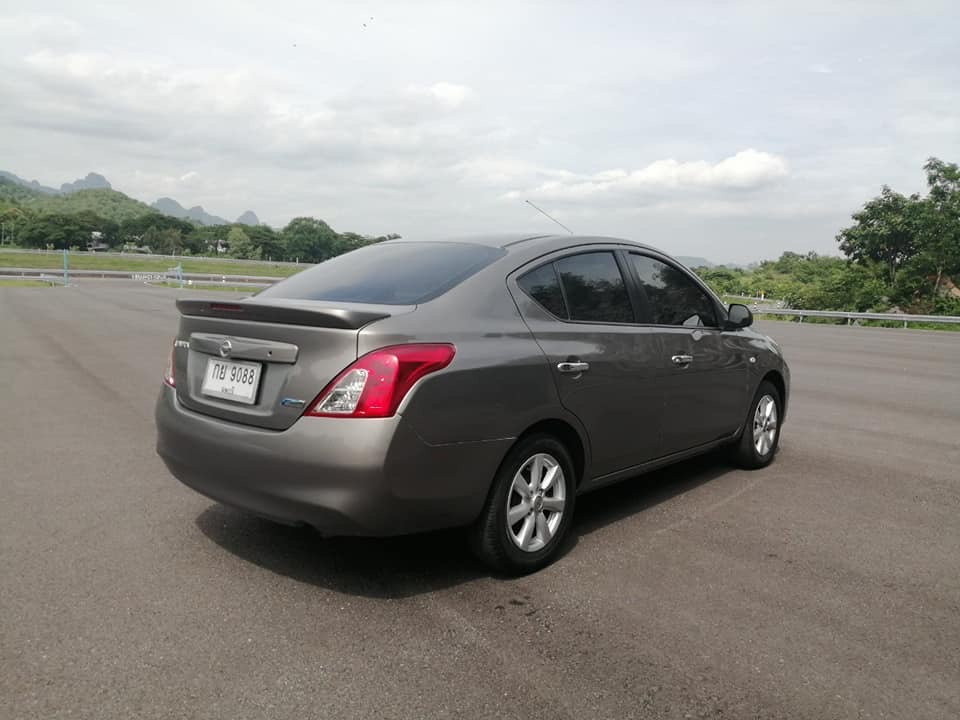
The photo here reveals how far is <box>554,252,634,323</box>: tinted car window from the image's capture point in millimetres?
4316

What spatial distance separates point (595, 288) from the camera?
4488 millimetres

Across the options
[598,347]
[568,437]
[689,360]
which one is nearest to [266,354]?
[568,437]

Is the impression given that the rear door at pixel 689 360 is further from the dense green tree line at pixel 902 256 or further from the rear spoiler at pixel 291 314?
the dense green tree line at pixel 902 256

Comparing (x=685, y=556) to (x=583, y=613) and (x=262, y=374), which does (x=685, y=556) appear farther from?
(x=262, y=374)

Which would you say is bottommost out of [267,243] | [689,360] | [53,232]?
[689,360]

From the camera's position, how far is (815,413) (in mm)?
8797

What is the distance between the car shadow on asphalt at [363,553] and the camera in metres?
3.71

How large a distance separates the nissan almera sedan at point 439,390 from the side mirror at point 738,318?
0.73 meters

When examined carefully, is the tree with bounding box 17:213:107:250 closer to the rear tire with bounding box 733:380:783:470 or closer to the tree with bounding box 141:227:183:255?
the tree with bounding box 141:227:183:255

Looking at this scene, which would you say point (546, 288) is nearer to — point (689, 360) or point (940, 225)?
point (689, 360)

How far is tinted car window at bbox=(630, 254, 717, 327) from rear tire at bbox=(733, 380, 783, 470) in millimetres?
924

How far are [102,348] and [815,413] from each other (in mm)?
11032

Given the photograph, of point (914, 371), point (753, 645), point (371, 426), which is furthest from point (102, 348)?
point (914, 371)

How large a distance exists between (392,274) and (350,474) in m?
1.30
